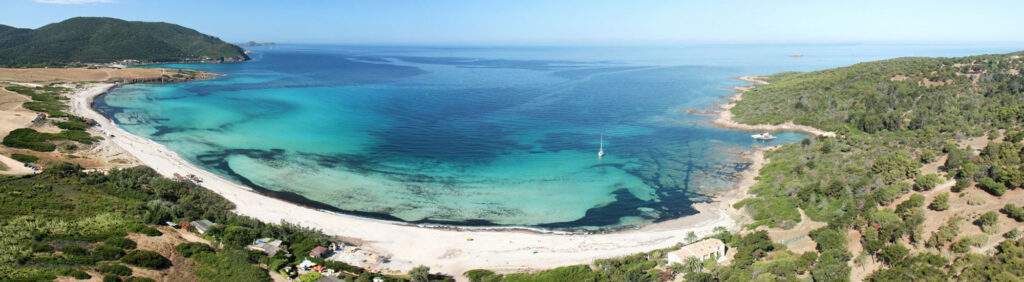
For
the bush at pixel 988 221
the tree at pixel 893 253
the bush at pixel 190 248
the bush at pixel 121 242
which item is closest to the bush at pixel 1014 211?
the bush at pixel 988 221

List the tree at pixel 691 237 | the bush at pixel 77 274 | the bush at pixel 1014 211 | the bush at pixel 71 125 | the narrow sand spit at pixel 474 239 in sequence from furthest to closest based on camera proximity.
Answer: the bush at pixel 71 125, the tree at pixel 691 237, the narrow sand spit at pixel 474 239, the bush at pixel 1014 211, the bush at pixel 77 274

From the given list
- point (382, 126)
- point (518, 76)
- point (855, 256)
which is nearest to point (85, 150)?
point (382, 126)

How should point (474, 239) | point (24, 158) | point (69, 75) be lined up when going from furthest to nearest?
point (69, 75)
point (24, 158)
point (474, 239)

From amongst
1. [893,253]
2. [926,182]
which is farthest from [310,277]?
[926,182]

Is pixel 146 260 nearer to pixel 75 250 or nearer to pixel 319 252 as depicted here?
pixel 75 250

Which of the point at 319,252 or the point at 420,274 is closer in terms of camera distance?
the point at 420,274

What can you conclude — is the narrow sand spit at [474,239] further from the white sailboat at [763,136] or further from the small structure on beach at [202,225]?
the white sailboat at [763,136]

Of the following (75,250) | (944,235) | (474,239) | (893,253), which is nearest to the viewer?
(893,253)

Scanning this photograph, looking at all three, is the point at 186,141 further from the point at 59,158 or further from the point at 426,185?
the point at 426,185
